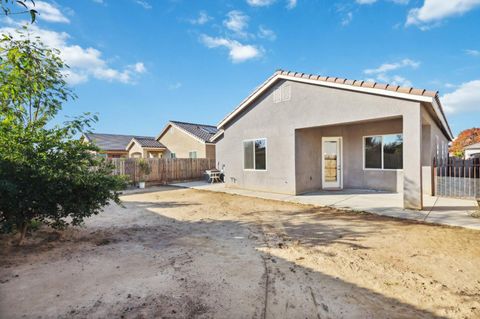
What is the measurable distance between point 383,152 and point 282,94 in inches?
210

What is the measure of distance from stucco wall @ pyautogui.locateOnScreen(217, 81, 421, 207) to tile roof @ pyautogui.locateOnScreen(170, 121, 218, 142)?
850 cm

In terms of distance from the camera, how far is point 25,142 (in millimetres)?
4461

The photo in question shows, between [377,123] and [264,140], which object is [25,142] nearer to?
[264,140]

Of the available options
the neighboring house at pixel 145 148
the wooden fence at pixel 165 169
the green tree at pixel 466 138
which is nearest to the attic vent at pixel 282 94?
the wooden fence at pixel 165 169

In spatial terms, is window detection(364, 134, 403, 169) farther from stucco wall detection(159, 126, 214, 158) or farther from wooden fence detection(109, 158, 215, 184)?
stucco wall detection(159, 126, 214, 158)

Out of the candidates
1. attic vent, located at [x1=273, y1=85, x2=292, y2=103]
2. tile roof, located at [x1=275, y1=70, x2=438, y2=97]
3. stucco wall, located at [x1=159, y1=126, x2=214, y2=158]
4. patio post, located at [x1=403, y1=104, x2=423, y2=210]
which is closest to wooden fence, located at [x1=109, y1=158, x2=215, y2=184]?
stucco wall, located at [x1=159, y1=126, x2=214, y2=158]

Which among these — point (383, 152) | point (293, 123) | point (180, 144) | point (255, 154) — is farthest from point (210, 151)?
point (383, 152)

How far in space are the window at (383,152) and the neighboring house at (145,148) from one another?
64.6 feet

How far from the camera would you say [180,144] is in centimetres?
2316

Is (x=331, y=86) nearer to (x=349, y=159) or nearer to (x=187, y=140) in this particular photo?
(x=349, y=159)

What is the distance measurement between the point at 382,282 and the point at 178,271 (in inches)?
116

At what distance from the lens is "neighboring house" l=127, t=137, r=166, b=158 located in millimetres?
24086

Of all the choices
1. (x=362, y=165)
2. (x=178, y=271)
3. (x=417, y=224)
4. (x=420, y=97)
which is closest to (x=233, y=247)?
(x=178, y=271)

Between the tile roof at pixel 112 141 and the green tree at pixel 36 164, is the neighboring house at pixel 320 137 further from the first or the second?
the tile roof at pixel 112 141
